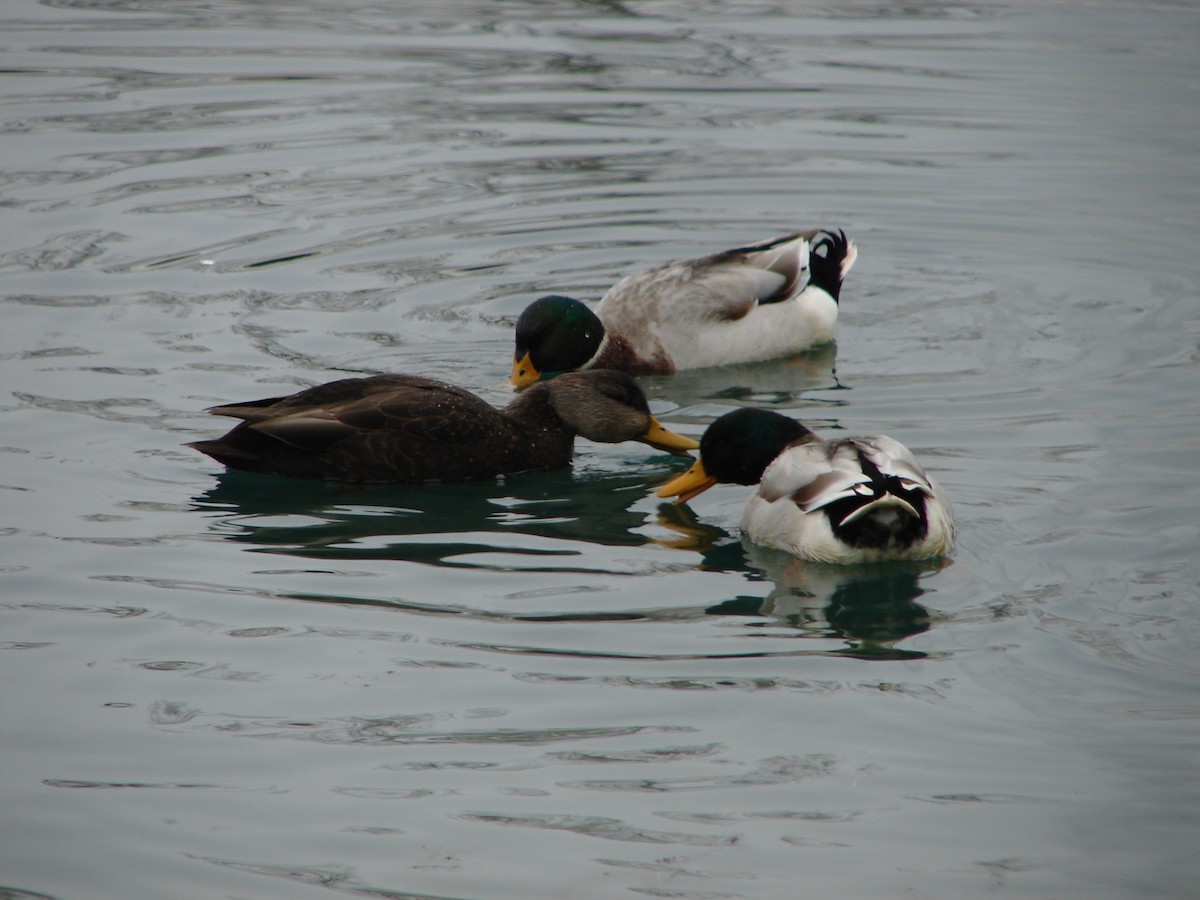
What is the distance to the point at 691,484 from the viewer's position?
7988 millimetres

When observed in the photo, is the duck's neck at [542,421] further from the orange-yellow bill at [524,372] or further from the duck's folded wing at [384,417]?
the orange-yellow bill at [524,372]

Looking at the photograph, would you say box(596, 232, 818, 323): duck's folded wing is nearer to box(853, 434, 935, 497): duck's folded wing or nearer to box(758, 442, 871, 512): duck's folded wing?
box(758, 442, 871, 512): duck's folded wing

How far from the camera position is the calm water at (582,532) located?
5066mm

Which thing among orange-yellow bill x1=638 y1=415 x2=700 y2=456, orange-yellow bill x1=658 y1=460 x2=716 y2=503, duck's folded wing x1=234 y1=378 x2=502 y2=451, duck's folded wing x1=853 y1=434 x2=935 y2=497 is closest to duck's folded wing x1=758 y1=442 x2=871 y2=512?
duck's folded wing x1=853 y1=434 x2=935 y2=497

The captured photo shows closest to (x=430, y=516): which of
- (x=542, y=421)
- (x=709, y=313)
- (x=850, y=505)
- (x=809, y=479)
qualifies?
(x=542, y=421)

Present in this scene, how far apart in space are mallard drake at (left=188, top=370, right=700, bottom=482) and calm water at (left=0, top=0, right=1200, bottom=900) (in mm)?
145

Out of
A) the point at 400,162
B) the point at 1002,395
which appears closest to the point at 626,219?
the point at 400,162

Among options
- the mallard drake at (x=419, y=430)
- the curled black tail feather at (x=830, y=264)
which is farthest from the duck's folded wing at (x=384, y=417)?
the curled black tail feather at (x=830, y=264)

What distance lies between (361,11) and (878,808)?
16.5 meters

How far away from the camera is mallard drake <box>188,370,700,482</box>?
322 inches

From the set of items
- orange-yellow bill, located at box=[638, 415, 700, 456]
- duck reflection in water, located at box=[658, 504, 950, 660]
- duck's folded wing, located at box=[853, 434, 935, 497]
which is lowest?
duck reflection in water, located at box=[658, 504, 950, 660]

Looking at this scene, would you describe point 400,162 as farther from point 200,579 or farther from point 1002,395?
point 200,579

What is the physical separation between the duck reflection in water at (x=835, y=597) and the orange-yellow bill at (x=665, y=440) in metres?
1.20

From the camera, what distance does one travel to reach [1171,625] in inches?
245
